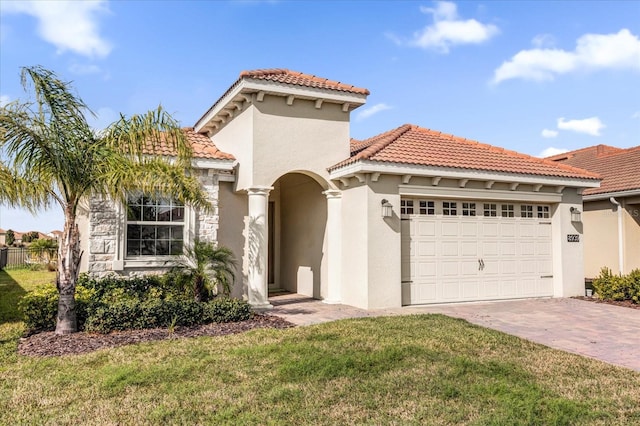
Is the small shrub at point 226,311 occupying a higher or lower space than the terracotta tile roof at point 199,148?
lower

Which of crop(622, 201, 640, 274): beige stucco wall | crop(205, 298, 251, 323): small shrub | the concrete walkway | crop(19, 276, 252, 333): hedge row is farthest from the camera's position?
crop(622, 201, 640, 274): beige stucco wall

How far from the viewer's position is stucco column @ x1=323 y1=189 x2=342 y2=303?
12328mm

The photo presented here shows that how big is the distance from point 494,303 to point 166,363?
9030mm

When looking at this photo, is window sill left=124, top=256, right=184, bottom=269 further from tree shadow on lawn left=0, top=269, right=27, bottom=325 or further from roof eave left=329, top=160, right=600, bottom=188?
roof eave left=329, top=160, right=600, bottom=188

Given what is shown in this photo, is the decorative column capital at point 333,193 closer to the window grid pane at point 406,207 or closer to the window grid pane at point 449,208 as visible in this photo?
the window grid pane at point 406,207

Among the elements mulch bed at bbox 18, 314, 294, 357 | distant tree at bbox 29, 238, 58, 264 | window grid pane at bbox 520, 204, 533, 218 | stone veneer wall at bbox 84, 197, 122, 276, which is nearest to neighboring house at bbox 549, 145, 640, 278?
window grid pane at bbox 520, 204, 533, 218

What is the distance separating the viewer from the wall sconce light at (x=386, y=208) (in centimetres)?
1136

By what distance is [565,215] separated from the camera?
14.0m

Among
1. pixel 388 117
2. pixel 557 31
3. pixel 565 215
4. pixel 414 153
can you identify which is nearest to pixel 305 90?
pixel 414 153

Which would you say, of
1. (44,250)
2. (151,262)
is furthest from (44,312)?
(44,250)

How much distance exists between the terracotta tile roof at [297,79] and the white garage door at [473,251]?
3.27 meters

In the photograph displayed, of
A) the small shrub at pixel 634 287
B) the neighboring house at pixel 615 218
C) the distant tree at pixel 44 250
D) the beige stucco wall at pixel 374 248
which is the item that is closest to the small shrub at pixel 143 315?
the beige stucco wall at pixel 374 248

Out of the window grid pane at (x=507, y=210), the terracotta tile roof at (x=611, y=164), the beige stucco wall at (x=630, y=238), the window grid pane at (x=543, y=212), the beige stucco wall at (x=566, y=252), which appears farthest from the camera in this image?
the terracotta tile roof at (x=611, y=164)

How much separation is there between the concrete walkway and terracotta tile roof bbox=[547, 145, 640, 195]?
16.2ft
